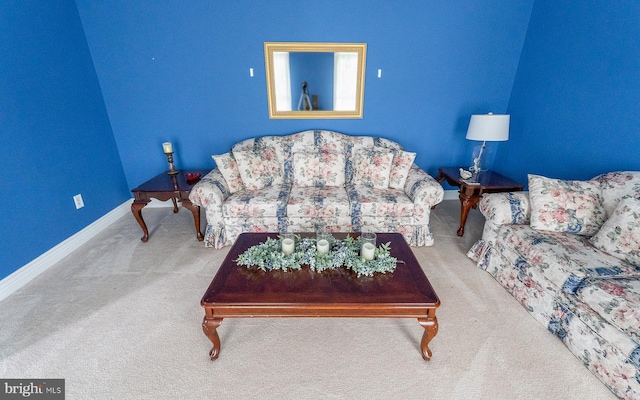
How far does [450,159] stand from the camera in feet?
10.1

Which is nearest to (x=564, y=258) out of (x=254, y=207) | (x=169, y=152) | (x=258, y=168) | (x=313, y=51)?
(x=254, y=207)

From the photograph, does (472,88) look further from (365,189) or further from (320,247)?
(320,247)

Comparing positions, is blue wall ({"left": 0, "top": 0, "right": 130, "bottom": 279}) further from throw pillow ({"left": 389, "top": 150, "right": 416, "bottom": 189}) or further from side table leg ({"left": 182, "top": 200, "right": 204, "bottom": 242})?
throw pillow ({"left": 389, "top": 150, "right": 416, "bottom": 189})

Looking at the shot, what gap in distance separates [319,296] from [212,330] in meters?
0.56

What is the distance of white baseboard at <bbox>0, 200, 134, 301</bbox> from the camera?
5.85 feet

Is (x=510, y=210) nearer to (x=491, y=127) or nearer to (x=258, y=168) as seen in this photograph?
(x=491, y=127)

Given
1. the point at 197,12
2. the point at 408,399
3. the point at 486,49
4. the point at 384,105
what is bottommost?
the point at 408,399

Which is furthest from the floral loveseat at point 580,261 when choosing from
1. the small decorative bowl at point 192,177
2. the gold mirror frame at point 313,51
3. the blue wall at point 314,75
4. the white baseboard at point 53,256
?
the white baseboard at point 53,256

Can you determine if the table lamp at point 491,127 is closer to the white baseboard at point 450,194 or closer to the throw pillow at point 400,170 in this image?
the throw pillow at point 400,170

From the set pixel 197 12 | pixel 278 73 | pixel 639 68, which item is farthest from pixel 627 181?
pixel 197 12

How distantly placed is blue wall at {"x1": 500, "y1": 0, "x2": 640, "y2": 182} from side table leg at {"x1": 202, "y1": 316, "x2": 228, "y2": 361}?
2.85m

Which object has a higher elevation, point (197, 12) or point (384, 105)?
point (197, 12)

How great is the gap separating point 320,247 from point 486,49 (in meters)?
2.76

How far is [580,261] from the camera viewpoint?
143cm
